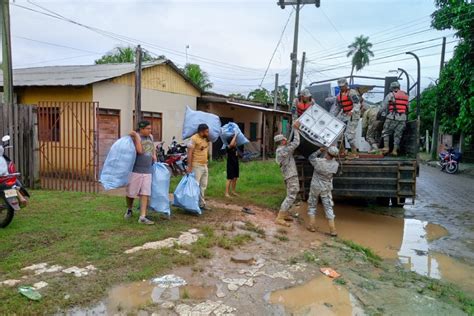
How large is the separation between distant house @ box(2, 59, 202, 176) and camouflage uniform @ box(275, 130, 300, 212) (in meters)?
4.44

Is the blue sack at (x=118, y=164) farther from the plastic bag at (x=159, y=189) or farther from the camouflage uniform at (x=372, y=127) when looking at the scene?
the camouflage uniform at (x=372, y=127)

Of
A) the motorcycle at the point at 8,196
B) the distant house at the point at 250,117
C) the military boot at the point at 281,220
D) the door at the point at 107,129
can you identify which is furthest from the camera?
the distant house at the point at 250,117

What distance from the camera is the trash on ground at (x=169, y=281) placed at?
3928 mm

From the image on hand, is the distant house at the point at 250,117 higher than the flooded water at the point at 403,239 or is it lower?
higher

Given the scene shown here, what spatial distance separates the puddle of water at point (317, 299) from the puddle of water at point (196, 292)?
0.59 m

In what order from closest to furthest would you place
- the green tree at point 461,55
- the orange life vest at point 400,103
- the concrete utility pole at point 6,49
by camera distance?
the orange life vest at point 400,103 < the concrete utility pole at point 6,49 < the green tree at point 461,55

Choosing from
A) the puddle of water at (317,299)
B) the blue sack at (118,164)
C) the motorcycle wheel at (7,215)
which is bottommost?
the puddle of water at (317,299)

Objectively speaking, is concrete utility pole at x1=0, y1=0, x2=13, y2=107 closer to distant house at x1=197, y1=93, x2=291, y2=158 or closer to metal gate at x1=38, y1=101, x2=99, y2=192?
metal gate at x1=38, y1=101, x2=99, y2=192

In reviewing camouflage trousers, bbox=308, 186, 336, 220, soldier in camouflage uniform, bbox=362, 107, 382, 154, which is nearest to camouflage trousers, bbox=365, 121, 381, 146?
soldier in camouflage uniform, bbox=362, 107, 382, 154

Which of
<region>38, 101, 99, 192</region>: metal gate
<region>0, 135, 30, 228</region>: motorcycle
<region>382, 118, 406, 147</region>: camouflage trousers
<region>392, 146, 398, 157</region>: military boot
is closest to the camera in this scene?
<region>0, 135, 30, 228</region>: motorcycle

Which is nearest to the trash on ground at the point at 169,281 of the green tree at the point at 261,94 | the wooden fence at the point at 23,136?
the wooden fence at the point at 23,136

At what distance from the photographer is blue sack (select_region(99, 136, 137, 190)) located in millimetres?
5590

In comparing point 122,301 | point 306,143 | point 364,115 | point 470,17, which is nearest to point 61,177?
point 306,143

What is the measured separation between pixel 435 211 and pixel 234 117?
11602mm
